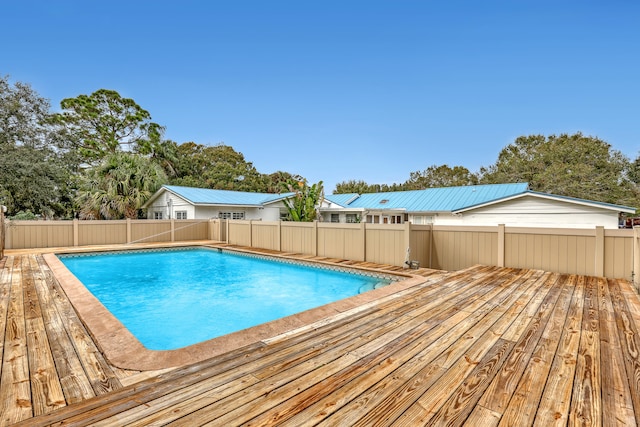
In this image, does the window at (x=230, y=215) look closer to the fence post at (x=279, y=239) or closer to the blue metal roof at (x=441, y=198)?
the blue metal roof at (x=441, y=198)

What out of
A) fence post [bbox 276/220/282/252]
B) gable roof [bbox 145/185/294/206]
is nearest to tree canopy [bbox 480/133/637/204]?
gable roof [bbox 145/185/294/206]

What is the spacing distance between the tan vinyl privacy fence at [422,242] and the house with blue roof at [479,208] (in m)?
5.89

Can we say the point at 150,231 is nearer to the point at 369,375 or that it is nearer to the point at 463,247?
the point at 463,247

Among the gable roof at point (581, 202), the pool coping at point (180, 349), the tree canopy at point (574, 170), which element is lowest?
the pool coping at point (180, 349)

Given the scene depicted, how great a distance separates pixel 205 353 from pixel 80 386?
0.88 m

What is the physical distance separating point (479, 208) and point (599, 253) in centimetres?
732

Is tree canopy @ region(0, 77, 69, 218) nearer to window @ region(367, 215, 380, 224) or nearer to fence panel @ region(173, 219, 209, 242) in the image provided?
fence panel @ region(173, 219, 209, 242)

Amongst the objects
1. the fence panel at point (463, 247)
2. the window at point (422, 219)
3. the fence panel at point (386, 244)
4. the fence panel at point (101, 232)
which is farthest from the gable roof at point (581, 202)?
the fence panel at point (101, 232)

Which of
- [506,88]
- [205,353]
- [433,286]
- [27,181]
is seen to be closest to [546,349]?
[433,286]

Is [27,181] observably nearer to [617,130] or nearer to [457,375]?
[457,375]

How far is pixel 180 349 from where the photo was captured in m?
2.94

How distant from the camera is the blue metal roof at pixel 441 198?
1734 centimetres

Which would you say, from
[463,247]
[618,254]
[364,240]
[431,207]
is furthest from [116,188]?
[618,254]

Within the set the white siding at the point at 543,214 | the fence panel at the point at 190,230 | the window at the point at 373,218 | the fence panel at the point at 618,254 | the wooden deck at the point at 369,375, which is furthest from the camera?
the window at the point at 373,218
